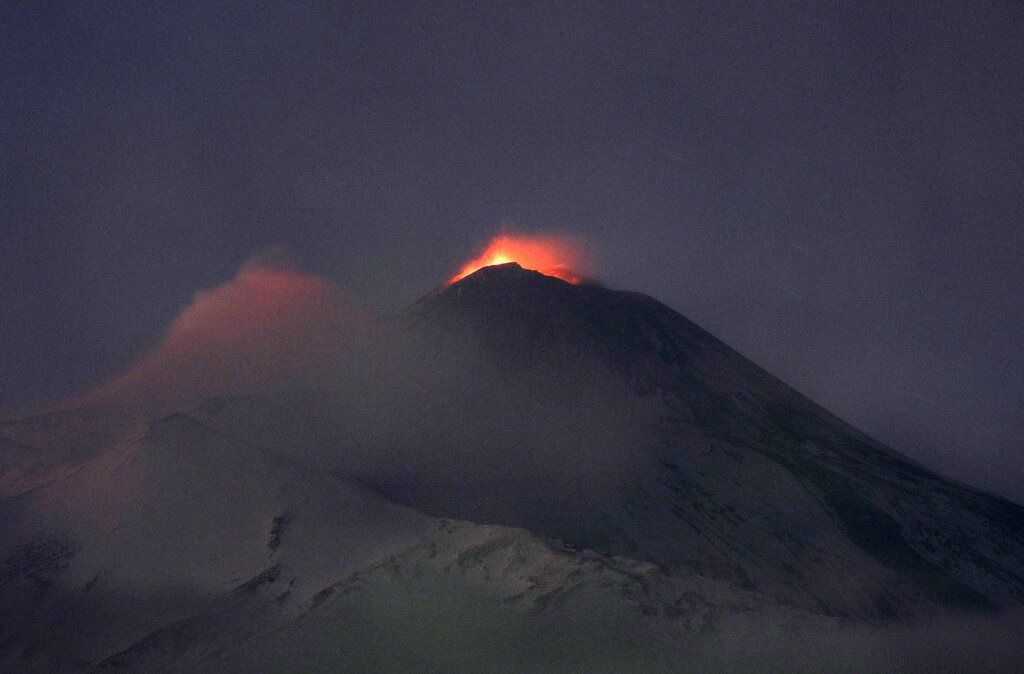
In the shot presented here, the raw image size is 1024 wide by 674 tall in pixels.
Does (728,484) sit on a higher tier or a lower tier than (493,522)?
higher

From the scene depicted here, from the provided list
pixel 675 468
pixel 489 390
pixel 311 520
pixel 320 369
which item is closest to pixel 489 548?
pixel 311 520

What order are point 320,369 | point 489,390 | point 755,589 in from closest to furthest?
point 755,589 < point 489,390 < point 320,369

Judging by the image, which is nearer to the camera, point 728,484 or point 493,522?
point 493,522

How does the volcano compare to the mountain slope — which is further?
the mountain slope

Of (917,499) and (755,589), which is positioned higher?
(917,499)

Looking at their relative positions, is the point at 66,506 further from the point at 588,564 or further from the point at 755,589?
the point at 755,589

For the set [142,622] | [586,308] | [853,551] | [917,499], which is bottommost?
[142,622]

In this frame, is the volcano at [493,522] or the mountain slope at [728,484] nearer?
the volcano at [493,522]

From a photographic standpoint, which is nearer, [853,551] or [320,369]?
[853,551]
